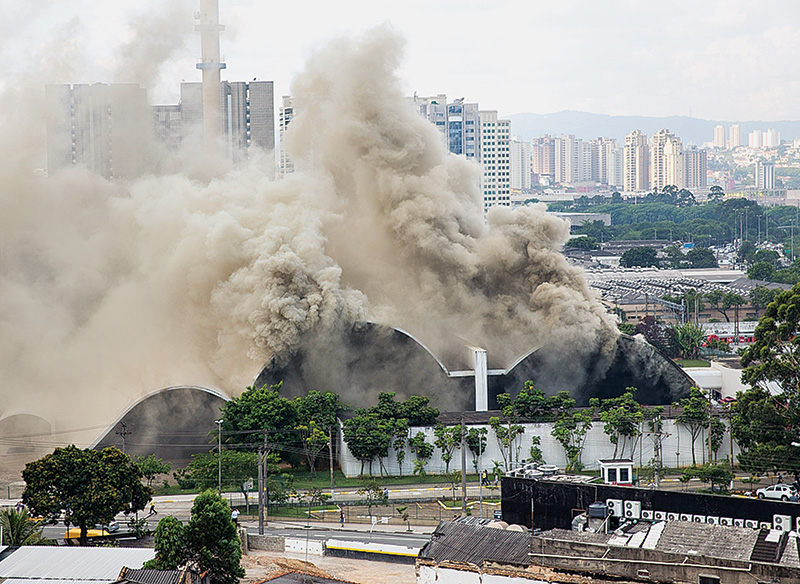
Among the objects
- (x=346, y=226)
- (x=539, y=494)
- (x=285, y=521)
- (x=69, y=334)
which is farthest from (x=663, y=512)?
(x=69, y=334)

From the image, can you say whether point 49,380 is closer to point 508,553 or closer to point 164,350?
point 164,350

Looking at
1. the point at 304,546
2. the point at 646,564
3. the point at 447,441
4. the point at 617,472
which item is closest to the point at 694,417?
the point at 447,441

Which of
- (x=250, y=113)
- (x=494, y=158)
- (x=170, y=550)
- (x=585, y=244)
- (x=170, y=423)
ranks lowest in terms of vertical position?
(x=170, y=550)

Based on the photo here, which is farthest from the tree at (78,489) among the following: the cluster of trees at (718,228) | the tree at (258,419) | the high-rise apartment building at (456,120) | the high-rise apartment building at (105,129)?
the high-rise apartment building at (456,120)

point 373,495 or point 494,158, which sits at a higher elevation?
point 494,158

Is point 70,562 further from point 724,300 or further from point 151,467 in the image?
point 724,300

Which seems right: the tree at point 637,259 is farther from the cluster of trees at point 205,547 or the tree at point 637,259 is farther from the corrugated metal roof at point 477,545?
the cluster of trees at point 205,547
